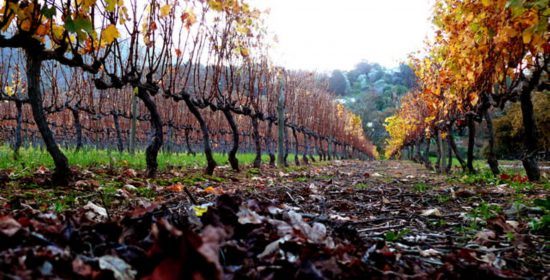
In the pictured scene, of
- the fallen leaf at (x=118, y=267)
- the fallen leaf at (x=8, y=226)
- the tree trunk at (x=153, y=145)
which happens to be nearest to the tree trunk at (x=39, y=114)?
the tree trunk at (x=153, y=145)

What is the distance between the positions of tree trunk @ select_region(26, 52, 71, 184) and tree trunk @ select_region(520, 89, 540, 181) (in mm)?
7784

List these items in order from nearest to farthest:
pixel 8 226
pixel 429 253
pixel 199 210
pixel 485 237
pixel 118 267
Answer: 1. pixel 118 267
2. pixel 8 226
3. pixel 429 253
4. pixel 199 210
5. pixel 485 237

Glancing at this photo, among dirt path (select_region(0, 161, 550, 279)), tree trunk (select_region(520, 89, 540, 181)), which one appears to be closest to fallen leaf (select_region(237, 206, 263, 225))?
dirt path (select_region(0, 161, 550, 279))

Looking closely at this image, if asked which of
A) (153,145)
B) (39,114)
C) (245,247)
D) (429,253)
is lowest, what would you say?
(429,253)

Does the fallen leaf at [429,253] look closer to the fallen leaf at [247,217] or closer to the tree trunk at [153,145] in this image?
the fallen leaf at [247,217]

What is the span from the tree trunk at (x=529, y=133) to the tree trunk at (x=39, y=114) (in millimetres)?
7784

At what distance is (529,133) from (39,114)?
828 centimetres

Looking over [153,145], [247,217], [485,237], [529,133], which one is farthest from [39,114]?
[529,133]

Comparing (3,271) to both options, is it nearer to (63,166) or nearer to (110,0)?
(110,0)

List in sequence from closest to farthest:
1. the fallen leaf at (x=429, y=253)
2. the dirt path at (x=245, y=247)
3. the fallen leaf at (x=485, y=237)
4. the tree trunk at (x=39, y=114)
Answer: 1. the dirt path at (x=245, y=247)
2. the fallen leaf at (x=429, y=253)
3. the fallen leaf at (x=485, y=237)
4. the tree trunk at (x=39, y=114)

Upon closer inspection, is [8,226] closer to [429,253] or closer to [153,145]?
[429,253]

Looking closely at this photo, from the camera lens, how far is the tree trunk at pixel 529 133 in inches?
275

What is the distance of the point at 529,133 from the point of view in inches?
280

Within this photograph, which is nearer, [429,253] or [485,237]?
[429,253]
